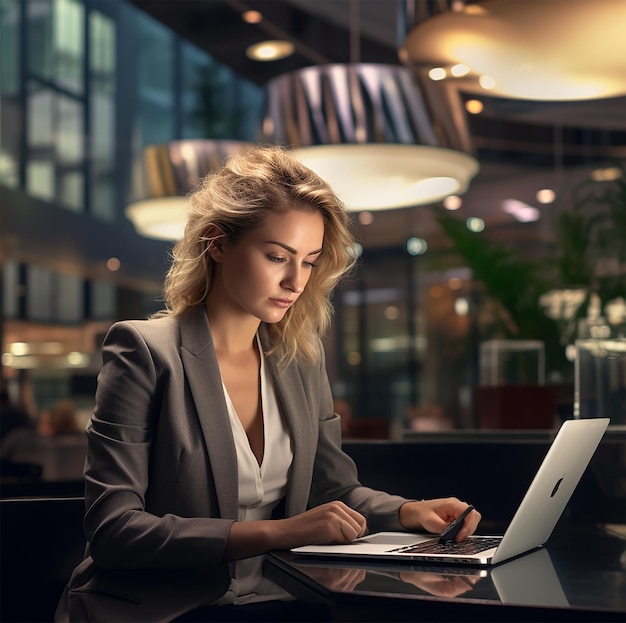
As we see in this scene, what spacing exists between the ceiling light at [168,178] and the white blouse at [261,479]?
11.8ft

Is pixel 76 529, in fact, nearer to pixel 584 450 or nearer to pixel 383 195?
pixel 584 450

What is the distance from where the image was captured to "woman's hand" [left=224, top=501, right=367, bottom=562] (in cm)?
174

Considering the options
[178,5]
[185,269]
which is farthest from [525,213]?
[185,269]

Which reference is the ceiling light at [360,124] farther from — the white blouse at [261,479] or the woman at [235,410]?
the white blouse at [261,479]

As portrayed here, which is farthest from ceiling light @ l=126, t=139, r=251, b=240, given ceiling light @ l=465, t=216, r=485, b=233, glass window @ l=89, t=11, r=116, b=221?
ceiling light @ l=465, t=216, r=485, b=233

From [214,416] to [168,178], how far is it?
3922mm

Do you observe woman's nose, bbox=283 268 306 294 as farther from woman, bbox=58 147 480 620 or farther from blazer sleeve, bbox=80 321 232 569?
Result: blazer sleeve, bbox=80 321 232 569

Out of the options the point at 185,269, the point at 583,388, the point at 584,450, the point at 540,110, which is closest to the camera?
the point at 584,450

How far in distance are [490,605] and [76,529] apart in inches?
46.0

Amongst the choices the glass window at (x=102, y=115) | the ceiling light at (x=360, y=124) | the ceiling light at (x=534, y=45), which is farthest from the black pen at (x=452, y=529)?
the glass window at (x=102, y=115)

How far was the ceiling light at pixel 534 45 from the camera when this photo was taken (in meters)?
2.63

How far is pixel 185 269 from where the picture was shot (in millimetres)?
2215

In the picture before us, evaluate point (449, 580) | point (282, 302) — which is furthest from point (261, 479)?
point (449, 580)

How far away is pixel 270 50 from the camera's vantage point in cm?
1046
